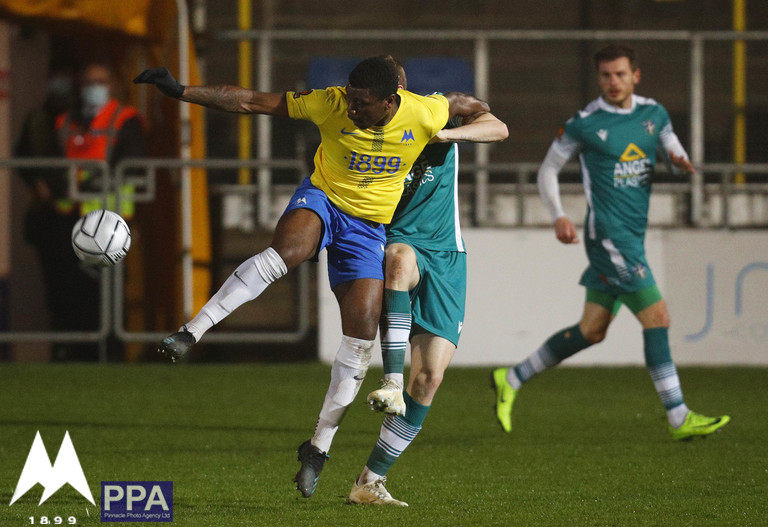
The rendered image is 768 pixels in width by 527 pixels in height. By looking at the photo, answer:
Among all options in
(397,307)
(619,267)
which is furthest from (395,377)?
(619,267)

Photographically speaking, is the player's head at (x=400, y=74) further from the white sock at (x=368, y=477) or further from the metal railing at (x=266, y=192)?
the metal railing at (x=266, y=192)

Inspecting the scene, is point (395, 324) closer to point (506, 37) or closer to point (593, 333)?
point (593, 333)

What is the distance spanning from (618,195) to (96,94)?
19.7ft

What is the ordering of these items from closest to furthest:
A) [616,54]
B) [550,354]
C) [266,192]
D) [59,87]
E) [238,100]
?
[238,100]
[616,54]
[550,354]
[266,192]
[59,87]

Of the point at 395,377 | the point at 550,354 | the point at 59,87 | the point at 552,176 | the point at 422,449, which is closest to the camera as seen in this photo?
the point at 395,377

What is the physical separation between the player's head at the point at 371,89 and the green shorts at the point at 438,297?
0.72 meters

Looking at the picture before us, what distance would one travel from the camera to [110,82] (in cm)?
1285

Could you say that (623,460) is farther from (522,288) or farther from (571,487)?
(522,288)

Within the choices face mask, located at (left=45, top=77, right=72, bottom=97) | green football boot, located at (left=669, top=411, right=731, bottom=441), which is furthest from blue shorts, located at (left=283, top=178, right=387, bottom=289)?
face mask, located at (left=45, top=77, right=72, bottom=97)

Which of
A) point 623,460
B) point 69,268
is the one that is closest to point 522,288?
point 69,268

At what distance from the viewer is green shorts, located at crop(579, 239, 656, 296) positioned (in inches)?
287

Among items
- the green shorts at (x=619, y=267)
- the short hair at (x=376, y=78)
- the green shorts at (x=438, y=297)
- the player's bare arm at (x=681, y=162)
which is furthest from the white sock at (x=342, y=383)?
the player's bare arm at (x=681, y=162)

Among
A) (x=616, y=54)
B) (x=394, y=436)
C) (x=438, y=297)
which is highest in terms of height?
(x=616, y=54)

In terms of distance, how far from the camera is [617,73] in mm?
7367
